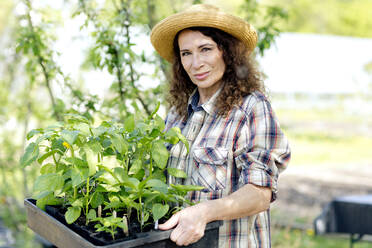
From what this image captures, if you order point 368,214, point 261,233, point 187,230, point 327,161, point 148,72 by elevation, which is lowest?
point 327,161

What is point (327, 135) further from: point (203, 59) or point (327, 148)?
point (203, 59)

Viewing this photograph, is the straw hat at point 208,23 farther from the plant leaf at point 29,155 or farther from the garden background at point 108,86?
the plant leaf at point 29,155

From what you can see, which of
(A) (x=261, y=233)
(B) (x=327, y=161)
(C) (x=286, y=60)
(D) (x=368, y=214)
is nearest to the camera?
(A) (x=261, y=233)

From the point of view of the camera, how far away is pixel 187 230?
1.22m

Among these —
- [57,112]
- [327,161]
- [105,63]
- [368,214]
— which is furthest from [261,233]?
[327,161]

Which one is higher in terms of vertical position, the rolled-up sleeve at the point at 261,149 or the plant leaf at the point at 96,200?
the rolled-up sleeve at the point at 261,149

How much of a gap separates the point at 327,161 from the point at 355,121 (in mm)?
7268

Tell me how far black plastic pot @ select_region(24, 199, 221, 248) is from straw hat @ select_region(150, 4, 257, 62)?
0.82 m

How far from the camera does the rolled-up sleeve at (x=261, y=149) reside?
1439mm

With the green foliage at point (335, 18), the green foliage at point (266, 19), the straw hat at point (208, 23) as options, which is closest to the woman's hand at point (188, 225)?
the straw hat at point (208, 23)

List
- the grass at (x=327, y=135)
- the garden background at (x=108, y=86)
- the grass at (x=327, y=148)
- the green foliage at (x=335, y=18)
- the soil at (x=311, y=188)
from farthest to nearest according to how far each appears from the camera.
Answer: the green foliage at (x=335, y=18), the grass at (x=327, y=135), the grass at (x=327, y=148), the soil at (x=311, y=188), the garden background at (x=108, y=86)

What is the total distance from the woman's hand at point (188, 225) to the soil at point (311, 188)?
3.51 metres

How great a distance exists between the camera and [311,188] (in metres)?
6.40

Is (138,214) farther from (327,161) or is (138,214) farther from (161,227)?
(327,161)
